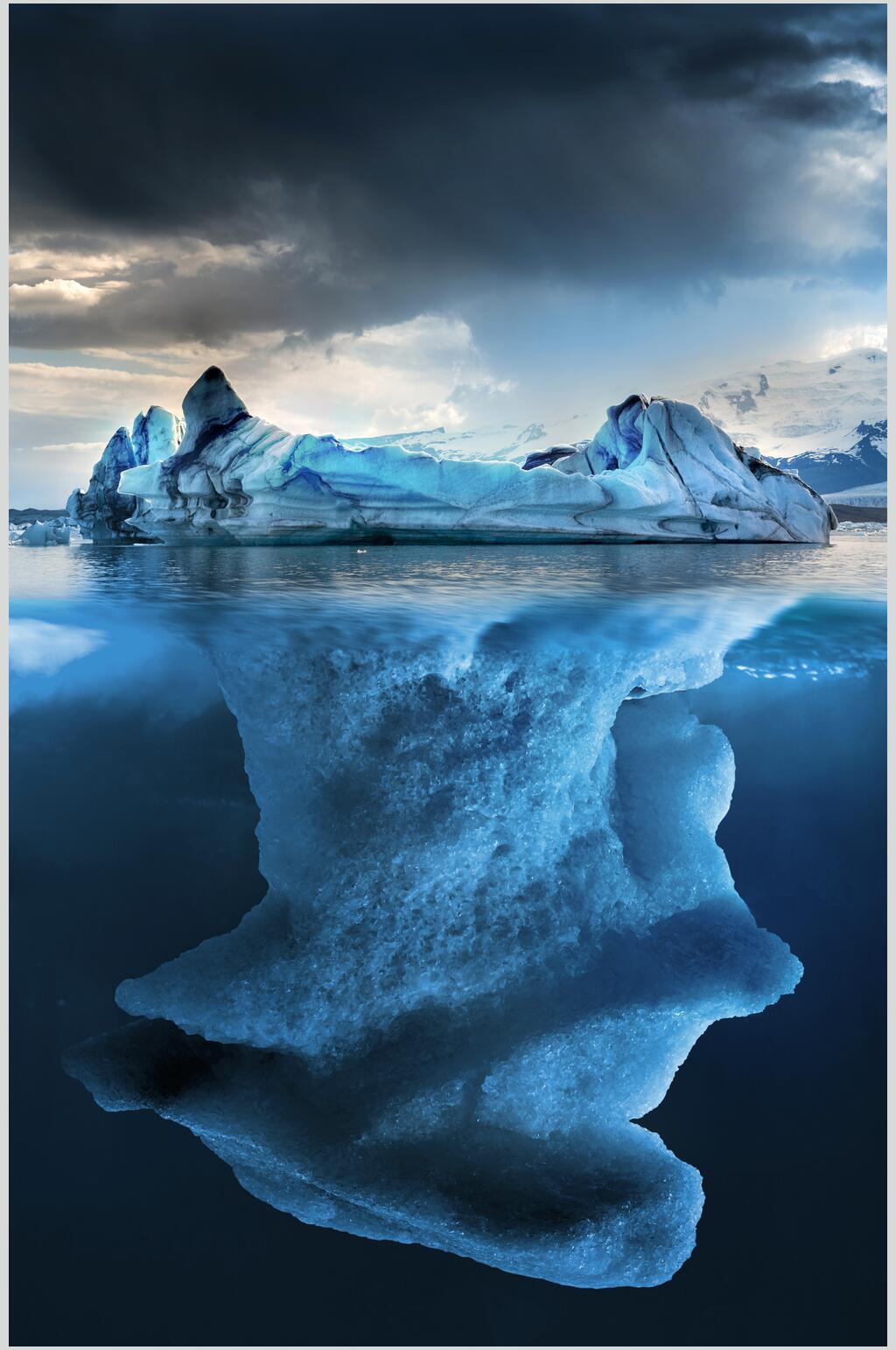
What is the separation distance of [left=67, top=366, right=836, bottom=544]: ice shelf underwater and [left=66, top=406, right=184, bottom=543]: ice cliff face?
14.5 feet

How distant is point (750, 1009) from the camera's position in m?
3.58

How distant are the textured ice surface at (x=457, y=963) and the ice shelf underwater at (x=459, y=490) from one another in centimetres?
562

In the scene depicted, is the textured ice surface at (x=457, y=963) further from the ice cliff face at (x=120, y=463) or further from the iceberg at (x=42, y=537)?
the ice cliff face at (x=120, y=463)

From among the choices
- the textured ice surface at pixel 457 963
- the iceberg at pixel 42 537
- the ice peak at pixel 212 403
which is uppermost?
the ice peak at pixel 212 403

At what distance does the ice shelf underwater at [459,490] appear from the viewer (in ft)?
31.5

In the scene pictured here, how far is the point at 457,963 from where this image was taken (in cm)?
362

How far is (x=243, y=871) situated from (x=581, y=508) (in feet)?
21.9

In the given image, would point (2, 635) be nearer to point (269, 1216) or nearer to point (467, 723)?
point (467, 723)

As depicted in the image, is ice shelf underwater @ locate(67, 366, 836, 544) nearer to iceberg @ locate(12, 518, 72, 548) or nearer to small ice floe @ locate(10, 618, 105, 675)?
iceberg @ locate(12, 518, 72, 548)

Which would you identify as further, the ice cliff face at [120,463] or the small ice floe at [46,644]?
the ice cliff face at [120,463]

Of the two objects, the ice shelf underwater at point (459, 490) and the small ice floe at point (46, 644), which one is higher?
the ice shelf underwater at point (459, 490)

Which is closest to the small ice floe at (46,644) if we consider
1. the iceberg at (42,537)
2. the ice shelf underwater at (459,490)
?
the ice shelf underwater at (459,490)

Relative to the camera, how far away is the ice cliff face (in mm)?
17672

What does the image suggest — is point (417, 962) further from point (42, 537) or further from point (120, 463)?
point (120, 463)
